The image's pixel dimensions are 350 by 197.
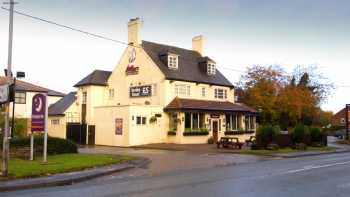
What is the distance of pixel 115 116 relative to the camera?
130 feet

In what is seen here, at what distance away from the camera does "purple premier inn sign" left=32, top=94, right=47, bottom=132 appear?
19531mm

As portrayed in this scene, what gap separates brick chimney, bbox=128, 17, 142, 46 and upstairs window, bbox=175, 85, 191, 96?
588 cm

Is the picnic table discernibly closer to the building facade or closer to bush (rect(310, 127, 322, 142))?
the building facade

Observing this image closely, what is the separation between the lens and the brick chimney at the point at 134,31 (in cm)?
4278

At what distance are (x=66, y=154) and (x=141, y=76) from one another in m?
18.8

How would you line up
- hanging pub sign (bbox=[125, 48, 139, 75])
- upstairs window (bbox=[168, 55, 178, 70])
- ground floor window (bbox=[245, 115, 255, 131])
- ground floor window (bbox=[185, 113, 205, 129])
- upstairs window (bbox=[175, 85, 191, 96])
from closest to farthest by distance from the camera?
ground floor window (bbox=[185, 113, 205, 129])
upstairs window (bbox=[175, 85, 191, 96])
upstairs window (bbox=[168, 55, 178, 70])
hanging pub sign (bbox=[125, 48, 139, 75])
ground floor window (bbox=[245, 115, 255, 131])

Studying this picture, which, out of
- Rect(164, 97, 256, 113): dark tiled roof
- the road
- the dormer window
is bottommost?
the road

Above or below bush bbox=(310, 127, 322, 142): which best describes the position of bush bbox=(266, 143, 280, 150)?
below

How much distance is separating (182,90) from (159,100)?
101 inches

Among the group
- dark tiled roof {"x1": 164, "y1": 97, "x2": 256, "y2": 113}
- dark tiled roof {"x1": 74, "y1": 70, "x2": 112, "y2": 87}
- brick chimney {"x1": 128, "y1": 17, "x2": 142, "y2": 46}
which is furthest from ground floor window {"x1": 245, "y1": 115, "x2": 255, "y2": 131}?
dark tiled roof {"x1": 74, "y1": 70, "x2": 112, "y2": 87}

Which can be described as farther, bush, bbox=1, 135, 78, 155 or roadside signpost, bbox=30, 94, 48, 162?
bush, bbox=1, 135, 78, 155

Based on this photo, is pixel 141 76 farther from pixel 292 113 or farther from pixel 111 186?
pixel 111 186

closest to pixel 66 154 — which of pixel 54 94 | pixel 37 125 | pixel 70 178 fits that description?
pixel 37 125

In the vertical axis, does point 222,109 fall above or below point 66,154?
above
